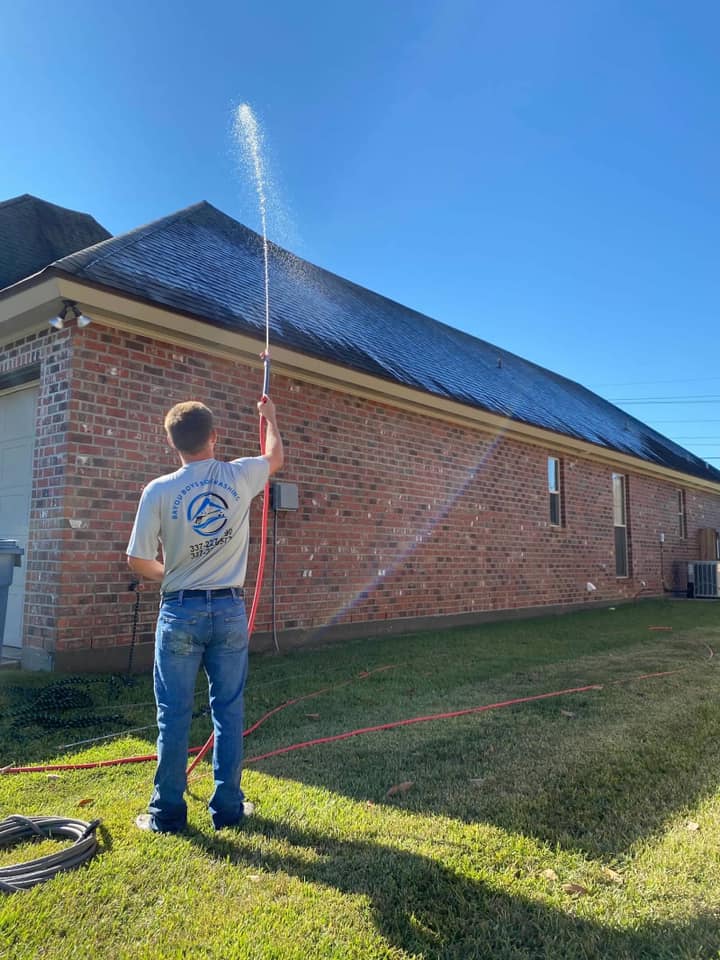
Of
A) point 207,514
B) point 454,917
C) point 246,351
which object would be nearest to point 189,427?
point 207,514

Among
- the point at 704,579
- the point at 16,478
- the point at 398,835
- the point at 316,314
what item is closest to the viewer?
the point at 398,835

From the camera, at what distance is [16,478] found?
695cm

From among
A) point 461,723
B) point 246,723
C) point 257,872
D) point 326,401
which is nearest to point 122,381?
point 326,401

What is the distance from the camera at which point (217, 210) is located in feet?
38.2

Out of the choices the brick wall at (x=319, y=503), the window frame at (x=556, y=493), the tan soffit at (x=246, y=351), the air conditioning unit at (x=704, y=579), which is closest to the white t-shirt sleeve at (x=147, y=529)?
the brick wall at (x=319, y=503)

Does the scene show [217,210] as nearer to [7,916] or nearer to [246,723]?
[246,723]

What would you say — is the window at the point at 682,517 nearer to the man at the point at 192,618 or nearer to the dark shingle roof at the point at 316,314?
the dark shingle roof at the point at 316,314

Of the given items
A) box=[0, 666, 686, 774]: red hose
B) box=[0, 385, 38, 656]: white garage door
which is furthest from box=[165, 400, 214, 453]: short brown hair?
box=[0, 385, 38, 656]: white garage door

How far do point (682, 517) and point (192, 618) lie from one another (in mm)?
18397

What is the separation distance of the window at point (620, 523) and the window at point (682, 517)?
3.62 m

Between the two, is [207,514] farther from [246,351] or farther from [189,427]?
[246,351]

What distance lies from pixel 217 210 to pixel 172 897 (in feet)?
37.2

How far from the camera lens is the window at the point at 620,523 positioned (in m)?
15.3

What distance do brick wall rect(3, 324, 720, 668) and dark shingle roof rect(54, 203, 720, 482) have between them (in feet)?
1.78
